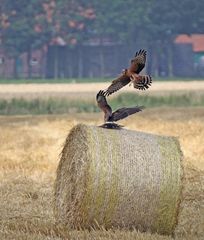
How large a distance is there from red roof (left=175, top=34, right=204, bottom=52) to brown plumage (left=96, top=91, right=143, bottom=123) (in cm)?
8687

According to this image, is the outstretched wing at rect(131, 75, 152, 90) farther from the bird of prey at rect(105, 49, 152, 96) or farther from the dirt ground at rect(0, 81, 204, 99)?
the dirt ground at rect(0, 81, 204, 99)

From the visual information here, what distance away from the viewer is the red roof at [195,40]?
317ft

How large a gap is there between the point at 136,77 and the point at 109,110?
35.3 inches

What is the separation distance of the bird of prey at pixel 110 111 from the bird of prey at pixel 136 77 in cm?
29

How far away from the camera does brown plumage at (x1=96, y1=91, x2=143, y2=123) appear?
9.65 meters

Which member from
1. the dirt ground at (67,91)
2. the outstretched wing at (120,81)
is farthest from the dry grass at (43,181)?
the dirt ground at (67,91)

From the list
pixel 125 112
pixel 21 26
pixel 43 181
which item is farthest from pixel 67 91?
pixel 125 112

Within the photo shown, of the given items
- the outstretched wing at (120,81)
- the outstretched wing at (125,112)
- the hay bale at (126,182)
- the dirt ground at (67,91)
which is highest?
the outstretched wing at (120,81)

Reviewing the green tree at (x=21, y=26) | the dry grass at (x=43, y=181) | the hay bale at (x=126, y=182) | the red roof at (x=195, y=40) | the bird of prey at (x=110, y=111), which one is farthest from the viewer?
the red roof at (x=195, y=40)

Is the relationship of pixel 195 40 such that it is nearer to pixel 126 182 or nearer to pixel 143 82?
pixel 126 182

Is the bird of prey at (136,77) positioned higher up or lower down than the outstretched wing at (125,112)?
higher up

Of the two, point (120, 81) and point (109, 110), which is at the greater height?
point (120, 81)

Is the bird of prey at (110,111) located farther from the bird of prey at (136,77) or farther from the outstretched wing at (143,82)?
the outstretched wing at (143,82)

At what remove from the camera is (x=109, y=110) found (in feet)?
32.1
